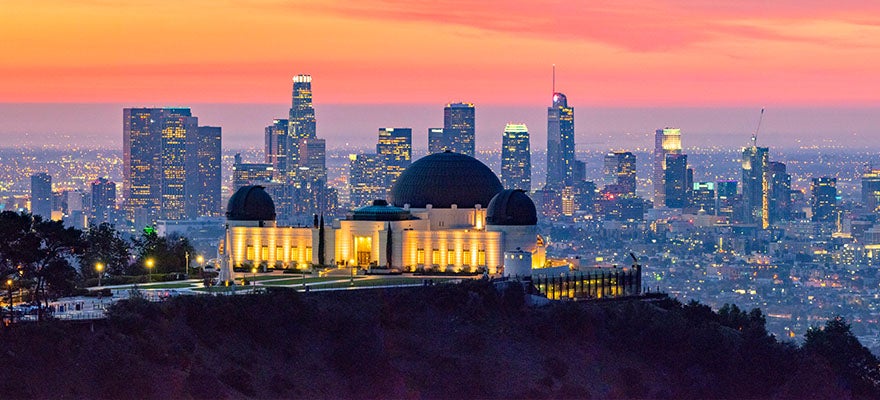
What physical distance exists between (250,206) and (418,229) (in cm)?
1224

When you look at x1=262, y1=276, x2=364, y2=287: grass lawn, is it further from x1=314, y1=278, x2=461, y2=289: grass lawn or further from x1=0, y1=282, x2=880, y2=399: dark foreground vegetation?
x1=0, y1=282, x2=880, y2=399: dark foreground vegetation

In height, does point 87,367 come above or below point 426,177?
below

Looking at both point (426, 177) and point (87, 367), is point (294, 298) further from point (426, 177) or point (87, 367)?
point (426, 177)

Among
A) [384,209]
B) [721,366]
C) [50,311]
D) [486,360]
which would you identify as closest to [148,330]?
[50,311]

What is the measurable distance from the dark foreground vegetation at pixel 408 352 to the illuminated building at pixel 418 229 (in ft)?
33.3

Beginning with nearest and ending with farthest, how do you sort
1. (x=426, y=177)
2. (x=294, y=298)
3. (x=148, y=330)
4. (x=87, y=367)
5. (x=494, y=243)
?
(x=87, y=367)
(x=148, y=330)
(x=294, y=298)
(x=494, y=243)
(x=426, y=177)

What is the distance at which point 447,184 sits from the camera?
114 meters

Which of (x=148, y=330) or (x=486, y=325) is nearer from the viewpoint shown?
(x=148, y=330)

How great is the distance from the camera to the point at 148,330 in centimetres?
7475

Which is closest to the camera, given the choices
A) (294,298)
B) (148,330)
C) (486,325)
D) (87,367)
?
(87,367)

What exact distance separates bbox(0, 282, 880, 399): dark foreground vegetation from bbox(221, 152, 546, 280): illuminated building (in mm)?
10163

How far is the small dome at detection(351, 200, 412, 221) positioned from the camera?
110 meters

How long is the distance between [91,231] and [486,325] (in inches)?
1165

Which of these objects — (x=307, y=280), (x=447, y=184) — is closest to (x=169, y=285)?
(x=307, y=280)
